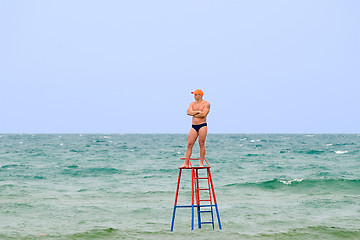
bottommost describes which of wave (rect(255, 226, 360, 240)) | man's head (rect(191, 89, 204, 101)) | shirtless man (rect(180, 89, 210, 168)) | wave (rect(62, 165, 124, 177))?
wave (rect(62, 165, 124, 177))

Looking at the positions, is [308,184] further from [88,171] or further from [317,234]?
[88,171]

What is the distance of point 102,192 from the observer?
79.7 ft

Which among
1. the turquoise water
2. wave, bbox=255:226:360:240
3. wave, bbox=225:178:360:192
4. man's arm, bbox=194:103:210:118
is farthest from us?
wave, bbox=225:178:360:192

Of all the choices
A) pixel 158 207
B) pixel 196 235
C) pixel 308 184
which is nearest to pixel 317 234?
pixel 196 235

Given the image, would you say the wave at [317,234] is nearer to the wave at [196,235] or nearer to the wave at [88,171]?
the wave at [196,235]

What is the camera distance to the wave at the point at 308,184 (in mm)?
26234

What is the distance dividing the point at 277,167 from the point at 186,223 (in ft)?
82.8

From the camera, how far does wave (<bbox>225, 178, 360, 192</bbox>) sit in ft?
86.1

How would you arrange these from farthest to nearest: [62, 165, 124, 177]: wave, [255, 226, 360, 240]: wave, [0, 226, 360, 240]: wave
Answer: [62, 165, 124, 177]: wave < [255, 226, 360, 240]: wave < [0, 226, 360, 240]: wave

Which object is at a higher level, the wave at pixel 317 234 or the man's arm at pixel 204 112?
the man's arm at pixel 204 112

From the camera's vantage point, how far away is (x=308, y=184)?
27.1 metres

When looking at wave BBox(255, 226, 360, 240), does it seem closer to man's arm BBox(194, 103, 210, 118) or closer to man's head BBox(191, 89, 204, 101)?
man's arm BBox(194, 103, 210, 118)

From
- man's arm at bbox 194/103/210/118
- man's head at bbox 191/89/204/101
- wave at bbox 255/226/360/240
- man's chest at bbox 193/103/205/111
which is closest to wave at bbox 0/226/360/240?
wave at bbox 255/226/360/240

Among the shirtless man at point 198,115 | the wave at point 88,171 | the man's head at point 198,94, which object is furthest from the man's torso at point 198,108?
the wave at point 88,171
